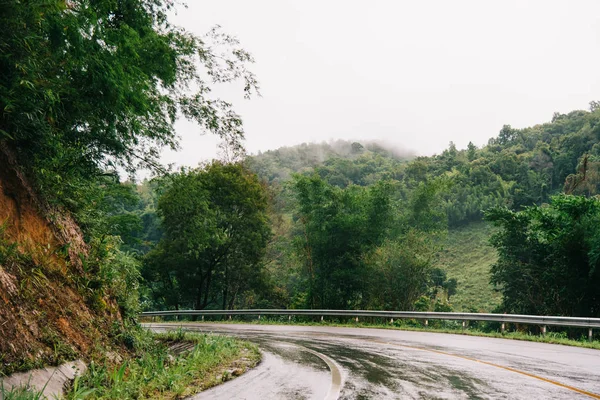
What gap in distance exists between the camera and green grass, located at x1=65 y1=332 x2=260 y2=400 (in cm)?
597

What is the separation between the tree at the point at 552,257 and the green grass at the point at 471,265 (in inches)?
618

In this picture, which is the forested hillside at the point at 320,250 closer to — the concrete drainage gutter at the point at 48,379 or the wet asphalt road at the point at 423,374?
the wet asphalt road at the point at 423,374

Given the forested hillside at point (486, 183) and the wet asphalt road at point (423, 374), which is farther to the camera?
the forested hillside at point (486, 183)

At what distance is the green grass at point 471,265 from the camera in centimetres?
4819

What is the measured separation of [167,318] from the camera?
3228cm

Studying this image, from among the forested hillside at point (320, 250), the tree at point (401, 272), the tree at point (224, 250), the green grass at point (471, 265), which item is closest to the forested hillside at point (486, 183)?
the green grass at point (471, 265)

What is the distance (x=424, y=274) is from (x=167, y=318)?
19.0 m

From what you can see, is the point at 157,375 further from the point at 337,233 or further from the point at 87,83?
the point at 337,233

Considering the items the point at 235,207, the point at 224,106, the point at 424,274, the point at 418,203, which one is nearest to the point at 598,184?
the point at 418,203

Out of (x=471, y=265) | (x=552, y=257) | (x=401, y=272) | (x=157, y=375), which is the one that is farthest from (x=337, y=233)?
(x=471, y=265)

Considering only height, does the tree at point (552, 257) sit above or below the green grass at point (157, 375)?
above

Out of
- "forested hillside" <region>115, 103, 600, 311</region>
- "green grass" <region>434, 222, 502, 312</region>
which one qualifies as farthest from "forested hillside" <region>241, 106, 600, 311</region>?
"forested hillside" <region>115, 103, 600, 311</region>

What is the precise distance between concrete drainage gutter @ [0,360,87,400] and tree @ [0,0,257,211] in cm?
343

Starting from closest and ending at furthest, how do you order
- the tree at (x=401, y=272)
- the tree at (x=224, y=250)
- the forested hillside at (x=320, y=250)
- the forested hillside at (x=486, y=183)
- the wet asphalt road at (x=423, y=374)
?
1. the wet asphalt road at (x=423, y=374)
2. the tree at (x=401, y=272)
3. the forested hillside at (x=320, y=250)
4. the tree at (x=224, y=250)
5. the forested hillside at (x=486, y=183)
